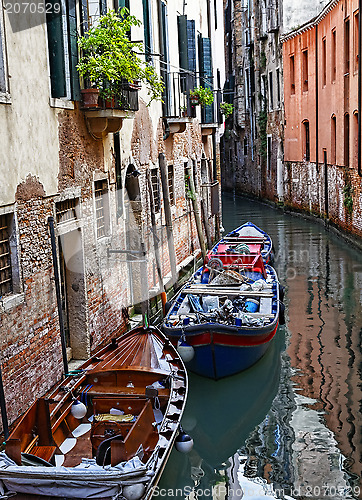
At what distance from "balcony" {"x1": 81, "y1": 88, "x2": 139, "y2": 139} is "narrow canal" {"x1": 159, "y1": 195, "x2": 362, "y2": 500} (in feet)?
10.9

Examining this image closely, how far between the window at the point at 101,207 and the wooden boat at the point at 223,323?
1.43 metres

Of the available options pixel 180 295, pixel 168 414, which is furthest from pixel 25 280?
pixel 180 295

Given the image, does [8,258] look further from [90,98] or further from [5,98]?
[90,98]

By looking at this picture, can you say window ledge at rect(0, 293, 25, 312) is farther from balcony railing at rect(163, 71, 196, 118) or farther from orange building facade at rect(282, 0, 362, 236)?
orange building facade at rect(282, 0, 362, 236)

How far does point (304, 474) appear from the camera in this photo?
Answer: 6.29 metres

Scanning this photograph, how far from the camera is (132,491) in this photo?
4707mm

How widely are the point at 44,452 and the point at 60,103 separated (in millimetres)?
3796

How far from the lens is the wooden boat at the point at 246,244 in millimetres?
13203

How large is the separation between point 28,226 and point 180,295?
151 inches

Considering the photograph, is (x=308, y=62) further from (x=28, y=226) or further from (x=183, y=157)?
(x=28, y=226)

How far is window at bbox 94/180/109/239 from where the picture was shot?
8.96 metres

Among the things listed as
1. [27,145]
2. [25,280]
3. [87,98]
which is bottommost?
[25,280]

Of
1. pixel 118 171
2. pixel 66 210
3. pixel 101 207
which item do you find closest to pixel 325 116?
pixel 118 171

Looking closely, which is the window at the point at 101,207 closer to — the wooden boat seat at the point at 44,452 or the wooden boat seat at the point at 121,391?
the wooden boat seat at the point at 121,391
